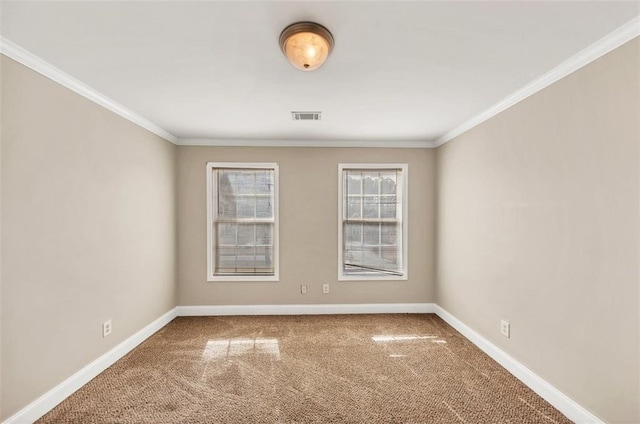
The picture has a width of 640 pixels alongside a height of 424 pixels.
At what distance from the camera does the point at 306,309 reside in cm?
442

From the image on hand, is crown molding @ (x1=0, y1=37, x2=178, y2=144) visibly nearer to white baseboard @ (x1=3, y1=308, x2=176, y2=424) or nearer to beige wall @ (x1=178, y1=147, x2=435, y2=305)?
beige wall @ (x1=178, y1=147, x2=435, y2=305)

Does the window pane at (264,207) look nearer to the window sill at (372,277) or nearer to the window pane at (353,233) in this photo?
the window pane at (353,233)

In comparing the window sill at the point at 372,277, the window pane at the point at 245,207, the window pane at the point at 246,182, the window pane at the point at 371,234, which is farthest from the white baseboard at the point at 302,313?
the window pane at the point at 246,182

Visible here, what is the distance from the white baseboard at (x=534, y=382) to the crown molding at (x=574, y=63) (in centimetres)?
221

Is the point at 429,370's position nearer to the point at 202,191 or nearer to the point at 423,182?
the point at 423,182

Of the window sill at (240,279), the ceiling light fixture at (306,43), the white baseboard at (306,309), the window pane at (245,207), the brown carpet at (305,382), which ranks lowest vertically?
the brown carpet at (305,382)

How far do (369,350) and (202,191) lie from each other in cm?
288

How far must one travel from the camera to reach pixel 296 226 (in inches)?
174

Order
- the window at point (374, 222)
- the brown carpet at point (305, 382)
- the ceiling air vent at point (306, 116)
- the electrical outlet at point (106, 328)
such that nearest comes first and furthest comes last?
the brown carpet at point (305, 382) < the electrical outlet at point (106, 328) < the ceiling air vent at point (306, 116) < the window at point (374, 222)

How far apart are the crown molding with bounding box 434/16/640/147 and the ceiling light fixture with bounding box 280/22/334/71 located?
5.24 feet

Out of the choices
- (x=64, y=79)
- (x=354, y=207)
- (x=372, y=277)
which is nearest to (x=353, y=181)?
(x=354, y=207)

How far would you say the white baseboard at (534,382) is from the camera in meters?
2.12

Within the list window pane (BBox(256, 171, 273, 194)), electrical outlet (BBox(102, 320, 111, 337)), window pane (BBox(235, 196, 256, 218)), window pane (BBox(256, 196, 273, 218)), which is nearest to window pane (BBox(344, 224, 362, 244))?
window pane (BBox(256, 196, 273, 218))

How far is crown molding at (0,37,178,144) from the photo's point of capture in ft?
6.44
